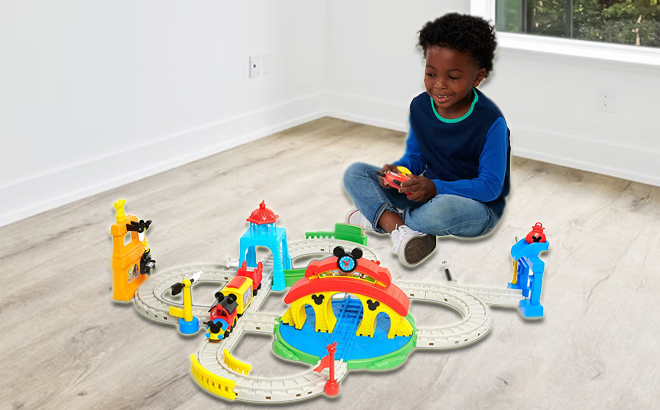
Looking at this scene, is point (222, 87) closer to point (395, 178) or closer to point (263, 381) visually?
point (395, 178)

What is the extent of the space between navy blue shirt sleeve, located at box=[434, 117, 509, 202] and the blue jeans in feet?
0.13

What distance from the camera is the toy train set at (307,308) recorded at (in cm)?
135

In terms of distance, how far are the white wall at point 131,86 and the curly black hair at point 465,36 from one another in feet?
3.47

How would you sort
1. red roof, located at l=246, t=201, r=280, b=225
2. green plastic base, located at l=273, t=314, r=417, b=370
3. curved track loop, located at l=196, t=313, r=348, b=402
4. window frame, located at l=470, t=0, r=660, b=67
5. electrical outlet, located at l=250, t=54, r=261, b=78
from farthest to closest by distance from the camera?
electrical outlet, located at l=250, t=54, r=261, b=78, window frame, located at l=470, t=0, r=660, b=67, red roof, located at l=246, t=201, r=280, b=225, green plastic base, located at l=273, t=314, r=417, b=370, curved track loop, located at l=196, t=313, r=348, b=402

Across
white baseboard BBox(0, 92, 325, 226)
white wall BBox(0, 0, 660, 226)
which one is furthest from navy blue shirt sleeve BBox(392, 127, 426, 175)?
white baseboard BBox(0, 92, 325, 226)

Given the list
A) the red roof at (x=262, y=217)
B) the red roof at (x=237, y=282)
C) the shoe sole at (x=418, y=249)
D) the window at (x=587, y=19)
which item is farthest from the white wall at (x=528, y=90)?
the red roof at (x=237, y=282)

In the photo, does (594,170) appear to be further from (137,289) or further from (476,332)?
(137,289)

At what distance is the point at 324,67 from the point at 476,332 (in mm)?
1852

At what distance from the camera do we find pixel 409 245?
5.87 ft

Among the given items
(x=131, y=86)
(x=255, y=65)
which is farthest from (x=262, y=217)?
(x=255, y=65)

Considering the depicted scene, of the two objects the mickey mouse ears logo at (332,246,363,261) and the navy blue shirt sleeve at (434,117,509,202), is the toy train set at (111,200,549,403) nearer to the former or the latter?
the mickey mouse ears logo at (332,246,363,261)

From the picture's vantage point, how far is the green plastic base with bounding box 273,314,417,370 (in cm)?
140

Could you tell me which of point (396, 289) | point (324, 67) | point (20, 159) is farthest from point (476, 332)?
point (324, 67)

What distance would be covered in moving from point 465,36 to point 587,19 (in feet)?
3.49
